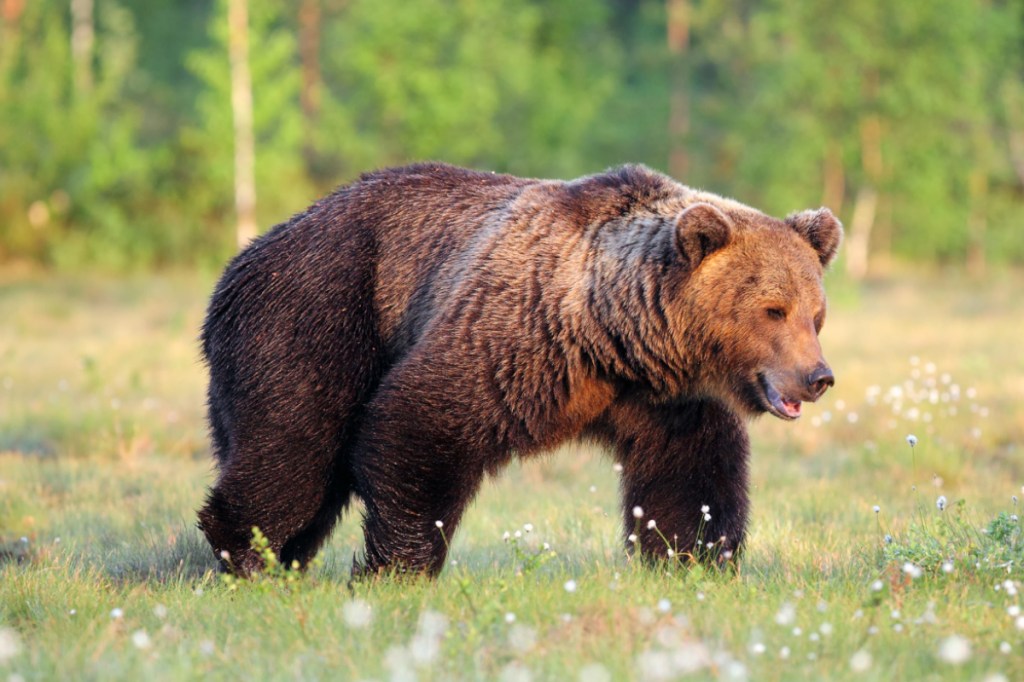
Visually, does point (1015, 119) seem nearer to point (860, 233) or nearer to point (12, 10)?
point (860, 233)

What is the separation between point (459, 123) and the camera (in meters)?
30.6

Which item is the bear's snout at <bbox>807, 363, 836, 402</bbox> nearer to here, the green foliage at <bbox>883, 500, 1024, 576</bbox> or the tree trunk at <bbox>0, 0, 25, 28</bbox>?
the green foliage at <bbox>883, 500, 1024, 576</bbox>

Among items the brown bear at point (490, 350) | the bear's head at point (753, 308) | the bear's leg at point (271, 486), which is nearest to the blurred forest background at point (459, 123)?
the brown bear at point (490, 350)

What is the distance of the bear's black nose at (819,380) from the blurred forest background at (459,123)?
75.2 feet

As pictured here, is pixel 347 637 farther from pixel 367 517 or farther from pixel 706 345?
pixel 706 345

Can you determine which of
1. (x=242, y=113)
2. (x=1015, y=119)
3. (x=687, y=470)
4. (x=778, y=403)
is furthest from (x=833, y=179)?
(x=778, y=403)

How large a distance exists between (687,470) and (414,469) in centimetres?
124

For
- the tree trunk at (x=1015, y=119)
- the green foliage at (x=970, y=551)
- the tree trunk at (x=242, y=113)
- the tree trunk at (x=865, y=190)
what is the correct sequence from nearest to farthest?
the green foliage at (x=970, y=551) → the tree trunk at (x=242, y=113) → the tree trunk at (x=865, y=190) → the tree trunk at (x=1015, y=119)

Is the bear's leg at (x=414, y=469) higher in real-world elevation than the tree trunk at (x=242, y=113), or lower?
higher

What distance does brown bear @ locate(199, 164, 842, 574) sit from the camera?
523 centimetres

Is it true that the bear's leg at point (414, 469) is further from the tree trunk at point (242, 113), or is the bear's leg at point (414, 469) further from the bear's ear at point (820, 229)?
the tree trunk at point (242, 113)

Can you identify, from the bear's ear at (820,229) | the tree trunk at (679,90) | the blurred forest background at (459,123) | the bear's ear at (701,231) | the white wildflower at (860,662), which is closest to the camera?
the white wildflower at (860,662)

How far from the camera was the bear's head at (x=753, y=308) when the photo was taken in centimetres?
516

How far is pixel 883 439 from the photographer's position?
9.62 metres
